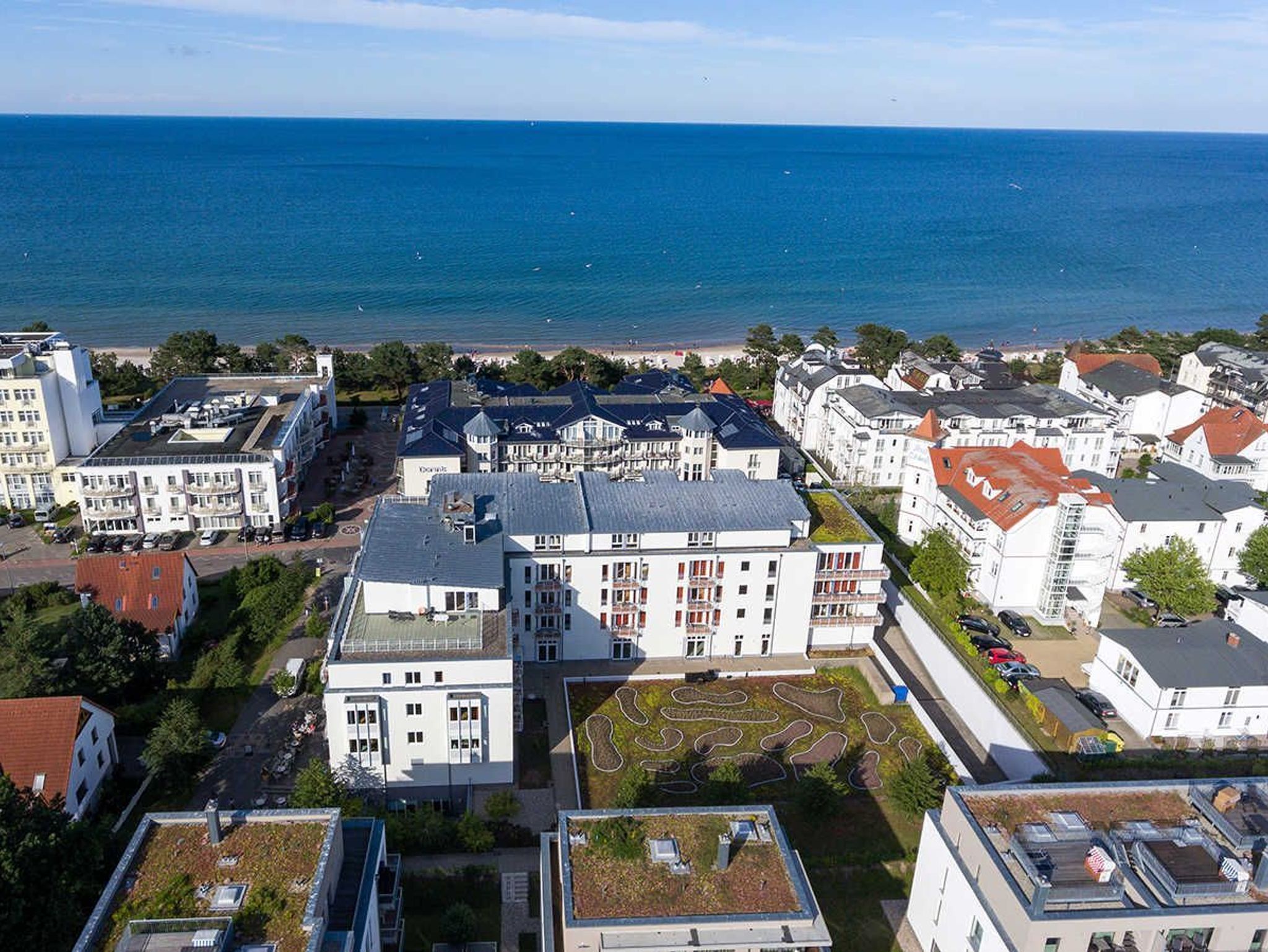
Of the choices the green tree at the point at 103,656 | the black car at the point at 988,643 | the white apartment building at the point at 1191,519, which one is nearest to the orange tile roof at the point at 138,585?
the green tree at the point at 103,656

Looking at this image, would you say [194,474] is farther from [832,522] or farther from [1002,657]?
[1002,657]

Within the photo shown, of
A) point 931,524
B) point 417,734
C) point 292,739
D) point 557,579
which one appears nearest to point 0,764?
point 292,739

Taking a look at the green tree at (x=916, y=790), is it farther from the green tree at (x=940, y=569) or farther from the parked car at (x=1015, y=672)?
the green tree at (x=940, y=569)

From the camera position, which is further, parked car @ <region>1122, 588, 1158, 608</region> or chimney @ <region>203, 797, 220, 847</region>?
parked car @ <region>1122, 588, 1158, 608</region>

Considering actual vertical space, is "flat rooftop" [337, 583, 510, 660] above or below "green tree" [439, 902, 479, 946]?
above

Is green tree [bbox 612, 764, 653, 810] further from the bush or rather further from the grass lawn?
the grass lawn

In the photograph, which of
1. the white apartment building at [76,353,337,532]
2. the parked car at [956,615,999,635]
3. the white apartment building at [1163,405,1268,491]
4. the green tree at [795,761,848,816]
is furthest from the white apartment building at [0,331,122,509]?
the white apartment building at [1163,405,1268,491]

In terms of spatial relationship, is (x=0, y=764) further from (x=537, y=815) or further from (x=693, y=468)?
(x=693, y=468)
